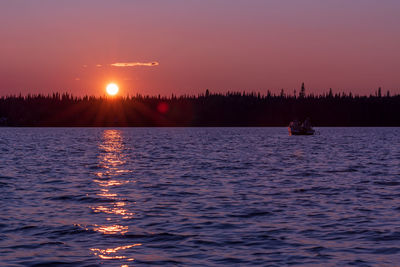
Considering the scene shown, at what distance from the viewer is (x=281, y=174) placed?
47.1m

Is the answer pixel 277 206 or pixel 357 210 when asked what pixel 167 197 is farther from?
pixel 357 210

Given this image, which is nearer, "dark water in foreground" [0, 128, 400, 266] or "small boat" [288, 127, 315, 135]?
"dark water in foreground" [0, 128, 400, 266]

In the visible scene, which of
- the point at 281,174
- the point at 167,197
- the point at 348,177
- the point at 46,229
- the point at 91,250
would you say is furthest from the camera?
the point at 281,174

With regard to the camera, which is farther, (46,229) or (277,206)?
(277,206)

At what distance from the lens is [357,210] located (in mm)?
26531

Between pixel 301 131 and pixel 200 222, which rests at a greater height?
pixel 301 131

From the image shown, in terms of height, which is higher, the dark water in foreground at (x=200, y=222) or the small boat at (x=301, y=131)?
the small boat at (x=301, y=131)

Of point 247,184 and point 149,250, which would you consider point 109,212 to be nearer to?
point 149,250

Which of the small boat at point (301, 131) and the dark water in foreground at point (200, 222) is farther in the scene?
the small boat at point (301, 131)

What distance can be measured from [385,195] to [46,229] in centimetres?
1832

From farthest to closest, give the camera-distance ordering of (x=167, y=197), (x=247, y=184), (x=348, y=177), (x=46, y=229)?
(x=348, y=177) → (x=247, y=184) → (x=167, y=197) → (x=46, y=229)

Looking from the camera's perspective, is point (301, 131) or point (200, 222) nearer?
point (200, 222)

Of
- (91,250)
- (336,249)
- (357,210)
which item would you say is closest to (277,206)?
(357,210)

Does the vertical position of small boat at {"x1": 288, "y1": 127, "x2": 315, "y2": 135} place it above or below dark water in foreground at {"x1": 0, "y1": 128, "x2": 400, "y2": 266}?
above
